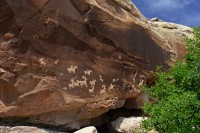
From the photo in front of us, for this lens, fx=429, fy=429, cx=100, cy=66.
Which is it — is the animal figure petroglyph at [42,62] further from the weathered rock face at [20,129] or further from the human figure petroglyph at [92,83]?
the weathered rock face at [20,129]

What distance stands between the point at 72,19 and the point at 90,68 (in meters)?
1.62

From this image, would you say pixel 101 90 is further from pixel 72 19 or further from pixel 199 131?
pixel 199 131

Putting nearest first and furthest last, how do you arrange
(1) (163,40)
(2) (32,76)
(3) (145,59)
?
(2) (32,76), (3) (145,59), (1) (163,40)

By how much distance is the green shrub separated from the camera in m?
9.43

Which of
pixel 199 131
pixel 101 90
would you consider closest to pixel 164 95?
pixel 199 131

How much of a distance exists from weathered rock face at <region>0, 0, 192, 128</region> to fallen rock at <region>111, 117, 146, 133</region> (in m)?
0.67

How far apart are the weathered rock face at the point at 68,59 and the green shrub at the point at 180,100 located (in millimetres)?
2539

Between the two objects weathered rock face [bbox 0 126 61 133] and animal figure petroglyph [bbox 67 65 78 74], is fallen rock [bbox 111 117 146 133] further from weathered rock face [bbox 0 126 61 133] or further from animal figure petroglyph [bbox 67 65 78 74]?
weathered rock face [bbox 0 126 61 133]

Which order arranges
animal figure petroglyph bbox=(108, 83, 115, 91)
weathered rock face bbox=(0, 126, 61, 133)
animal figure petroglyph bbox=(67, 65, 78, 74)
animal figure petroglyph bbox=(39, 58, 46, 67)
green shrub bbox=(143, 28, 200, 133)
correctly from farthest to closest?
animal figure petroglyph bbox=(108, 83, 115, 91)
animal figure petroglyph bbox=(67, 65, 78, 74)
animal figure petroglyph bbox=(39, 58, 46, 67)
weathered rock face bbox=(0, 126, 61, 133)
green shrub bbox=(143, 28, 200, 133)

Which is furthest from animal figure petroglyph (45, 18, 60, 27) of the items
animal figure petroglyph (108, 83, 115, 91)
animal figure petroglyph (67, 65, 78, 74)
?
animal figure petroglyph (108, 83, 115, 91)

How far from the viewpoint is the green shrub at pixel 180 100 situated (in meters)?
9.43

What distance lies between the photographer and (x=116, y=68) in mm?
14086

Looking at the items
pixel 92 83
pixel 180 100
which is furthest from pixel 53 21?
pixel 180 100

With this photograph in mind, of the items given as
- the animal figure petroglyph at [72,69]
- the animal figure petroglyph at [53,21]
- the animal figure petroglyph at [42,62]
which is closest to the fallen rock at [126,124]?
the animal figure petroglyph at [72,69]
